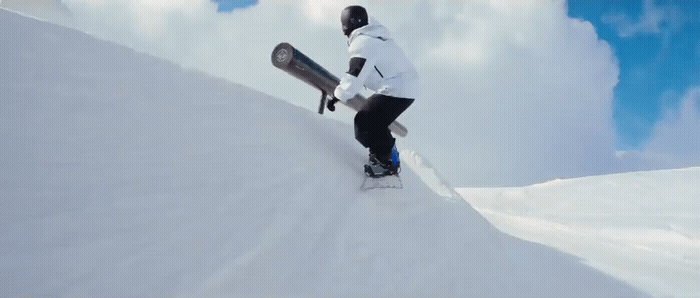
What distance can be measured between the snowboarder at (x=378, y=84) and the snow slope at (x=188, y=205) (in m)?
0.34

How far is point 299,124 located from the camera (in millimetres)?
4027

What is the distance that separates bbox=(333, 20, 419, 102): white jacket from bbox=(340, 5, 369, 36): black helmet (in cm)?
9

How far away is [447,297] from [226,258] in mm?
1305

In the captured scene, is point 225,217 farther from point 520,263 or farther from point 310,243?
point 520,263

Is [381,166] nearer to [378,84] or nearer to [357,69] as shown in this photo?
[378,84]

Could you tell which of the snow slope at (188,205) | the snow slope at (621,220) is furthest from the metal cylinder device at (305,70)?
the snow slope at (621,220)

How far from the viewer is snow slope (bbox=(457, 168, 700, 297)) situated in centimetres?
425

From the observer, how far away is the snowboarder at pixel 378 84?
3.39 meters

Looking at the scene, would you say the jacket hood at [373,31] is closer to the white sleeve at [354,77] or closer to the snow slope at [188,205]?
the white sleeve at [354,77]

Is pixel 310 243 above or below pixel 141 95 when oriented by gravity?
below

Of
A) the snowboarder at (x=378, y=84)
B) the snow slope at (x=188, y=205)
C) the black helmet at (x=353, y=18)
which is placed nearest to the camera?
the snow slope at (x=188, y=205)

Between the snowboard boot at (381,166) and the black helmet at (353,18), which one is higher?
Result: the black helmet at (353,18)

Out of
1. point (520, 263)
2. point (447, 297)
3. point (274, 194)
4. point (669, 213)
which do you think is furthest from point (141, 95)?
point (669, 213)

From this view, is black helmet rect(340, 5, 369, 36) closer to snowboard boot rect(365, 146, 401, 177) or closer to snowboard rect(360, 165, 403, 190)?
snowboard boot rect(365, 146, 401, 177)
